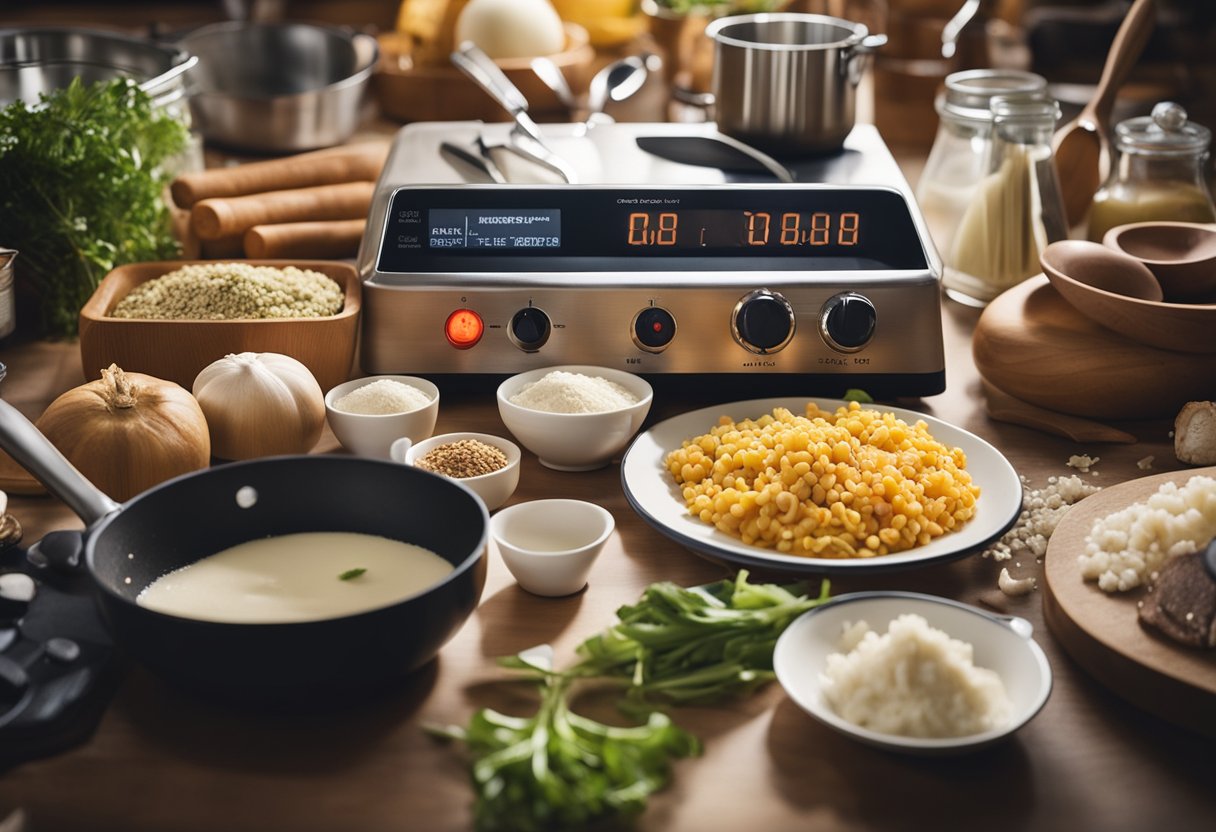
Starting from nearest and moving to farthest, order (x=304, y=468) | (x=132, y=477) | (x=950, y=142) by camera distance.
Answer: (x=304, y=468), (x=132, y=477), (x=950, y=142)

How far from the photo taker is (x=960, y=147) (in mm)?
1786

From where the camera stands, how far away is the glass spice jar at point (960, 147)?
1.75 m

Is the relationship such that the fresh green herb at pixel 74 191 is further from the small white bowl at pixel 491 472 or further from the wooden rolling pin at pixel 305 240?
the small white bowl at pixel 491 472

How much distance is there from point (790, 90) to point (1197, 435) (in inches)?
25.3

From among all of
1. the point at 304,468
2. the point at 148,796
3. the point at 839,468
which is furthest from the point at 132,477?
the point at 839,468

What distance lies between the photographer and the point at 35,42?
2.08 m

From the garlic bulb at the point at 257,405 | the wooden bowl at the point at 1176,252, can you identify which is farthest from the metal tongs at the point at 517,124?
the wooden bowl at the point at 1176,252

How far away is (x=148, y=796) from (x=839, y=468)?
61 centimetres

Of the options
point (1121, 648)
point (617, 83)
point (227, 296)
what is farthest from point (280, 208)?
point (1121, 648)

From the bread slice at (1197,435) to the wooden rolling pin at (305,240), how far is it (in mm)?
1062

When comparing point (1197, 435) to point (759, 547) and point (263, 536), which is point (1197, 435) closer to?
point (759, 547)

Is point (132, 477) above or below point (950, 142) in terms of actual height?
below

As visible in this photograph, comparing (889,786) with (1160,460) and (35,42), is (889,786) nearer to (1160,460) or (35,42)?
(1160,460)

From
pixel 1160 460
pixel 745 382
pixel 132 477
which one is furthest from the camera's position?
pixel 745 382
